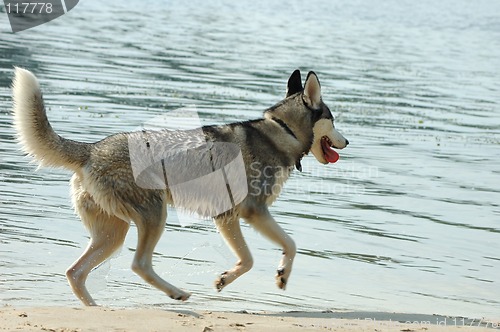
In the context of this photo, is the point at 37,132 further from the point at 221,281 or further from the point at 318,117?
the point at 318,117

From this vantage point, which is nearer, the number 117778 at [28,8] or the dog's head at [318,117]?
the dog's head at [318,117]

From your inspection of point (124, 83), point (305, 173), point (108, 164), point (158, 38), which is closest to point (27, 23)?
point (158, 38)

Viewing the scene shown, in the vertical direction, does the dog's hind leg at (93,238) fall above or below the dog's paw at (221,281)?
above

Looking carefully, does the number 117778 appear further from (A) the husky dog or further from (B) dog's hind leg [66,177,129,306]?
→ (B) dog's hind leg [66,177,129,306]

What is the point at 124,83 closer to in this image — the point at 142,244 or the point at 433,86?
the point at 433,86

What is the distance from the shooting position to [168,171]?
315 inches

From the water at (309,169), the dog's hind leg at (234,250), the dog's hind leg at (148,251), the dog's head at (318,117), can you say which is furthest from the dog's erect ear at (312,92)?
the dog's hind leg at (148,251)

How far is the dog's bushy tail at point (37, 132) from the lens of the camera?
24.5 feet

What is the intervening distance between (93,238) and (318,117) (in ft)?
7.62

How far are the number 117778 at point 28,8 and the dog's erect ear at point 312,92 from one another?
1106 inches

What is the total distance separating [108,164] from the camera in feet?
25.3

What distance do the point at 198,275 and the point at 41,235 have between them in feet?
5.35

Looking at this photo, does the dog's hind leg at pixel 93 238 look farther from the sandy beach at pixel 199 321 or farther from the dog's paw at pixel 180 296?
the sandy beach at pixel 199 321

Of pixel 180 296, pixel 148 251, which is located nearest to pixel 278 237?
pixel 180 296
